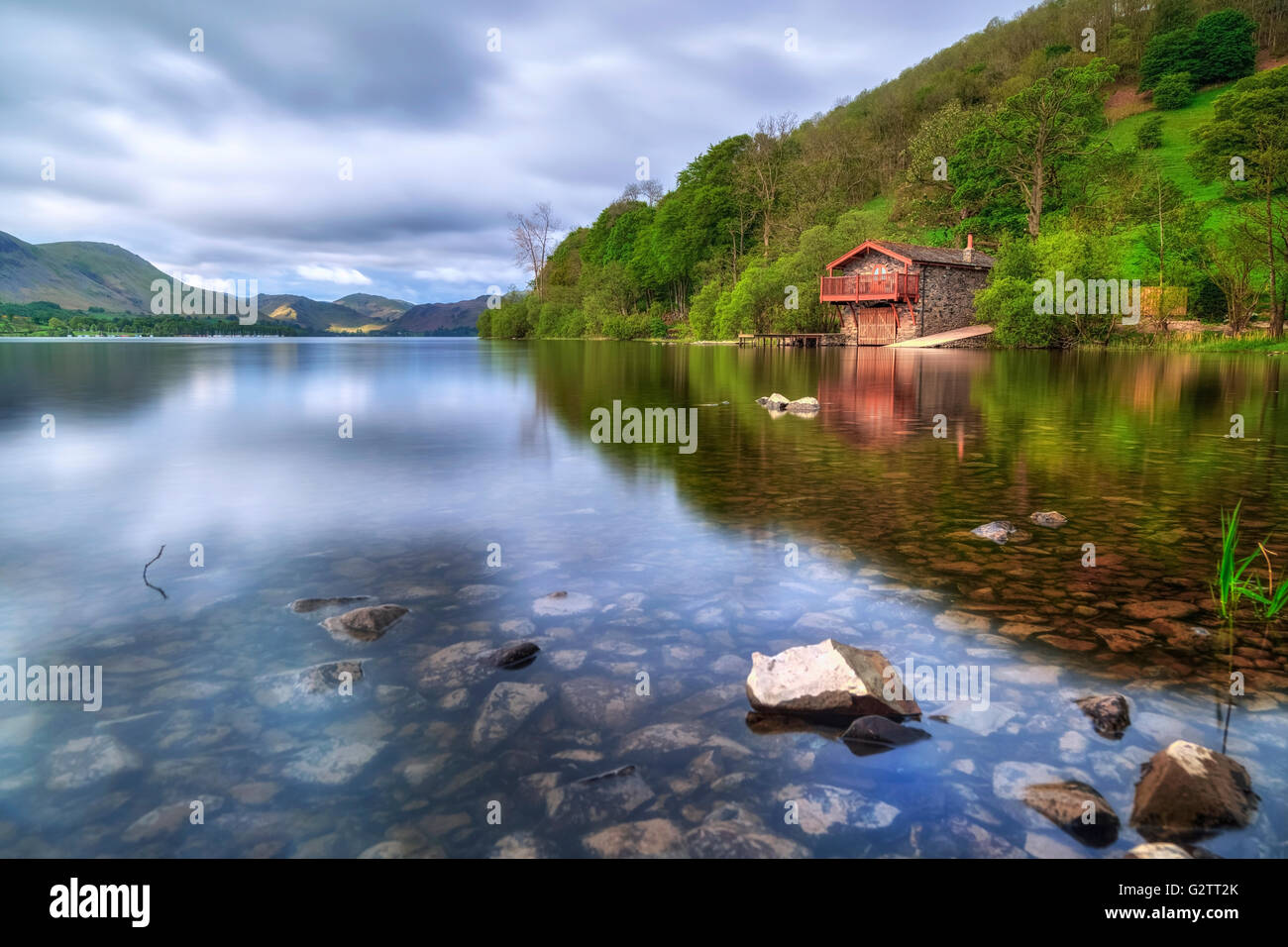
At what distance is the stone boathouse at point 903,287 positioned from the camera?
62.2 m

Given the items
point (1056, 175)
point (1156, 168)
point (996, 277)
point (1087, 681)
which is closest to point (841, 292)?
point (996, 277)

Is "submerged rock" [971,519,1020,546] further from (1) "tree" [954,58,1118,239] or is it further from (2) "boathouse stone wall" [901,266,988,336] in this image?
(1) "tree" [954,58,1118,239]

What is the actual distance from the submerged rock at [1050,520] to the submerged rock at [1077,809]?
590 cm

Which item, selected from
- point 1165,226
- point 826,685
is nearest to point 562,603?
point 826,685

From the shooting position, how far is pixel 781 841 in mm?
3795

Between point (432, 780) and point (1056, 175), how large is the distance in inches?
3340

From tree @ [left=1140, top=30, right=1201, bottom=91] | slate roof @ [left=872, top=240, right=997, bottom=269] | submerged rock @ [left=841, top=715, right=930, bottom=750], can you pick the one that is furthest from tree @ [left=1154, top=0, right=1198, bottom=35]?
submerged rock @ [left=841, top=715, right=930, bottom=750]

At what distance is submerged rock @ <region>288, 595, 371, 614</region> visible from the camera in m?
6.82

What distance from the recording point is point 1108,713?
4820 mm

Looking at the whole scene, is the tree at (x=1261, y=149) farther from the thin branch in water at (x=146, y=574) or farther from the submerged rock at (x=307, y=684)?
the thin branch in water at (x=146, y=574)

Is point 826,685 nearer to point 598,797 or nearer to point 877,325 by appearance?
point 598,797

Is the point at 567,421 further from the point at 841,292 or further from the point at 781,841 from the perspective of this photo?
the point at 841,292

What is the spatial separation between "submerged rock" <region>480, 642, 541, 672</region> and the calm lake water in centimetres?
11

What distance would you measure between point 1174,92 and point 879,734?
116m
